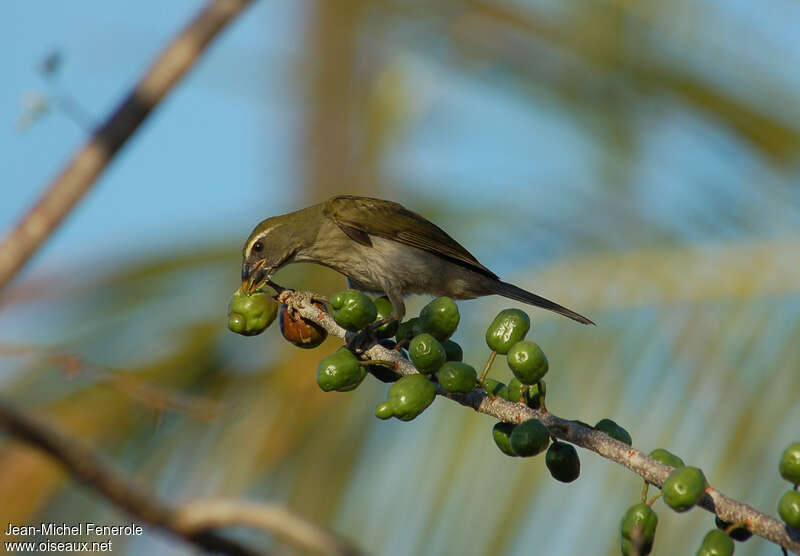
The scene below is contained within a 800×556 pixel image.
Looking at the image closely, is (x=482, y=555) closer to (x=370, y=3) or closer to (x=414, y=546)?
(x=414, y=546)

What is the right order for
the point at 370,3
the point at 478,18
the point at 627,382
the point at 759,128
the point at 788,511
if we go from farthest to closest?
the point at 370,3 → the point at 478,18 → the point at 759,128 → the point at 627,382 → the point at 788,511

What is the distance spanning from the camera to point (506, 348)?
3.01m

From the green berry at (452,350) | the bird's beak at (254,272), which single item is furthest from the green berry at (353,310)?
the bird's beak at (254,272)

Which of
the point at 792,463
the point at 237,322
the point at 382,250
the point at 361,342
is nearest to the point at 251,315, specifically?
the point at 237,322

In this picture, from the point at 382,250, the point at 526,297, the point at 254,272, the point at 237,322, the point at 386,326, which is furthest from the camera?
the point at 382,250

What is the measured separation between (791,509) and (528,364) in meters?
0.76

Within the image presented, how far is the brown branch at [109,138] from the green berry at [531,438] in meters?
2.31

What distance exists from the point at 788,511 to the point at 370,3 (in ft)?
25.0

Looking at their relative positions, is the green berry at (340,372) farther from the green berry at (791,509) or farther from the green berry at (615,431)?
the green berry at (791,509)

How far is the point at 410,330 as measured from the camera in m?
3.28

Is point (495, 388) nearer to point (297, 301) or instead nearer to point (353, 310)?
point (353, 310)

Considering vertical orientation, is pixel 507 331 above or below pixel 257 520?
above

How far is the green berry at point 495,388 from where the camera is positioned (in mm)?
2899

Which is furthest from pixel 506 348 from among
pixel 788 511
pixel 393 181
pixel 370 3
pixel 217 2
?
pixel 370 3
